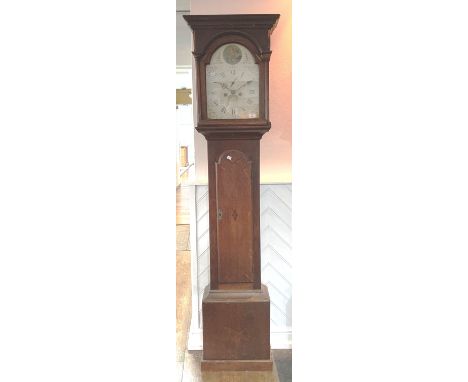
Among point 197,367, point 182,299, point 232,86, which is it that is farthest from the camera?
point 182,299

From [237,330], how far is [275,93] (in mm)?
1102

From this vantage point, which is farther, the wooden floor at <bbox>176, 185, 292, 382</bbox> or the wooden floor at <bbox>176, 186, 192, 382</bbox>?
the wooden floor at <bbox>176, 186, 192, 382</bbox>

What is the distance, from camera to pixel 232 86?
200 cm

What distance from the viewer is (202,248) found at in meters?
2.32

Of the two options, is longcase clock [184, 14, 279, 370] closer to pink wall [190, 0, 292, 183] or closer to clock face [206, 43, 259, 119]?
clock face [206, 43, 259, 119]

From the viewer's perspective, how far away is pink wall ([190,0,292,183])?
7.11 ft

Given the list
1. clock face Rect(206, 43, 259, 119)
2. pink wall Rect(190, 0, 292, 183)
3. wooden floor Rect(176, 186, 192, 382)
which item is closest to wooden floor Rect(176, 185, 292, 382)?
wooden floor Rect(176, 186, 192, 382)

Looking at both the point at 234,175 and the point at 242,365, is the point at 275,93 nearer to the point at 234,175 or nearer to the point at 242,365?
the point at 234,175

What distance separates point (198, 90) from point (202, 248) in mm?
787

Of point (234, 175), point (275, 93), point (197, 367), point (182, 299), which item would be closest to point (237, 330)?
point (197, 367)

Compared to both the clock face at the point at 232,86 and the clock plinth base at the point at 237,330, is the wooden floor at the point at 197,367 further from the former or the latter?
the clock face at the point at 232,86

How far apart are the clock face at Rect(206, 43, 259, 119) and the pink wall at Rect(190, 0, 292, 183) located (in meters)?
0.25
